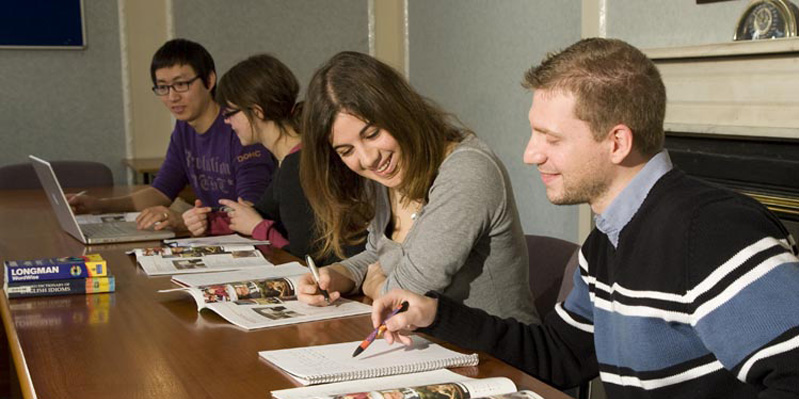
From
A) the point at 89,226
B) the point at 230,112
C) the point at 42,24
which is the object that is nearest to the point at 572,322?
the point at 230,112

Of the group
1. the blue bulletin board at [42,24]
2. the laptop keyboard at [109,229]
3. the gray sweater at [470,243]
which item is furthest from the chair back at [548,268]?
the blue bulletin board at [42,24]

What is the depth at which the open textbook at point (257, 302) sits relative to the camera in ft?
5.77

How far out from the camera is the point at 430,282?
5.87 ft

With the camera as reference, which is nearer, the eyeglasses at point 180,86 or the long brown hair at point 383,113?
the long brown hair at point 383,113

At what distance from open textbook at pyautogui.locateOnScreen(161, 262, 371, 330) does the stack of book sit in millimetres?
165

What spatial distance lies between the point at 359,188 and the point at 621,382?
1.00m

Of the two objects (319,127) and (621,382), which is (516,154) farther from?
(621,382)

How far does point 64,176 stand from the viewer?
15.0 feet

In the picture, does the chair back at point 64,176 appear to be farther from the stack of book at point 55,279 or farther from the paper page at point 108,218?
the stack of book at point 55,279

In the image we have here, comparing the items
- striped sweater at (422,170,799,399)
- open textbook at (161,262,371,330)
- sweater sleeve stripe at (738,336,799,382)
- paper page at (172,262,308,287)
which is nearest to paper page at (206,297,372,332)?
open textbook at (161,262,371,330)

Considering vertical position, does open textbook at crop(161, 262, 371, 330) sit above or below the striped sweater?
below

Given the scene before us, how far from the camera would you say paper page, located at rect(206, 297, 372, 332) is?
174 centimetres

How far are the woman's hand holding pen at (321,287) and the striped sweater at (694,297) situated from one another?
569 millimetres

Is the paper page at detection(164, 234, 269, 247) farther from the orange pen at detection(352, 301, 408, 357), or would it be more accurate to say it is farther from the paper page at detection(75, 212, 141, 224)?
the orange pen at detection(352, 301, 408, 357)
